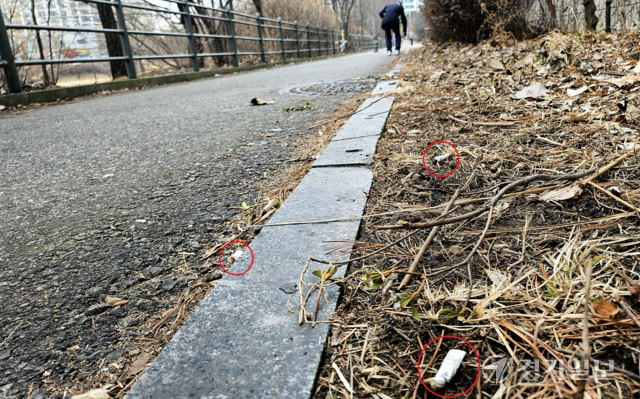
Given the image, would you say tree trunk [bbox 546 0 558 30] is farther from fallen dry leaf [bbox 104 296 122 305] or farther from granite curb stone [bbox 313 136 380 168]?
fallen dry leaf [bbox 104 296 122 305]

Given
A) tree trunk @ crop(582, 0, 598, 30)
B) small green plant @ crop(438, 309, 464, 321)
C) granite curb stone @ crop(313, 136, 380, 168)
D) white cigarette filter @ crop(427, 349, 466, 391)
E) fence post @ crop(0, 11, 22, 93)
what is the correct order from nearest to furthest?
white cigarette filter @ crop(427, 349, 466, 391) → small green plant @ crop(438, 309, 464, 321) → granite curb stone @ crop(313, 136, 380, 168) → tree trunk @ crop(582, 0, 598, 30) → fence post @ crop(0, 11, 22, 93)

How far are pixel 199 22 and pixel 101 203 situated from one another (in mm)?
14059

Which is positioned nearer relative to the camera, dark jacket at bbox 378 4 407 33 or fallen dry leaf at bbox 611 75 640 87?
fallen dry leaf at bbox 611 75 640 87

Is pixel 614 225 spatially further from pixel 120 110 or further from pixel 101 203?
pixel 120 110

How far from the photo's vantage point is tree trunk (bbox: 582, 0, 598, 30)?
15.6 feet

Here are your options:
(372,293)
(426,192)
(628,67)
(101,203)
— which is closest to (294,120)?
(101,203)

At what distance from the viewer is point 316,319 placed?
874 mm

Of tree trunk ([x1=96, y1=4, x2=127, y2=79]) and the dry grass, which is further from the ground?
tree trunk ([x1=96, y1=4, x2=127, y2=79])

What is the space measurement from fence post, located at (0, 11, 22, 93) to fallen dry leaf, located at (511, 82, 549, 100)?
5.80 meters

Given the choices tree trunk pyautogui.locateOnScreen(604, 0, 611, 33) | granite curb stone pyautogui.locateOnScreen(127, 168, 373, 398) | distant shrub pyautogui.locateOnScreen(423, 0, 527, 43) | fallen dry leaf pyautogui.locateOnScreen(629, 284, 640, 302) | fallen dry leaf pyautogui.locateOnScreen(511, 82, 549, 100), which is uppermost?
distant shrub pyautogui.locateOnScreen(423, 0, 527, 43)

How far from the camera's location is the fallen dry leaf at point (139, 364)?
33.4 inches

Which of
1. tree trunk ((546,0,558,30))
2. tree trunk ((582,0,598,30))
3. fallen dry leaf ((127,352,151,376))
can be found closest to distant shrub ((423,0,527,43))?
tree trunk ((546,0,558,30))

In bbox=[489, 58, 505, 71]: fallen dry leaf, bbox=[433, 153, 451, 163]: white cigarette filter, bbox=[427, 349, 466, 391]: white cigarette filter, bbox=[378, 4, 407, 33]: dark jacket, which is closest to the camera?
bbox=[427, 349, 466, 391]: white cigarette filter

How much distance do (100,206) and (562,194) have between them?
1679 mm
